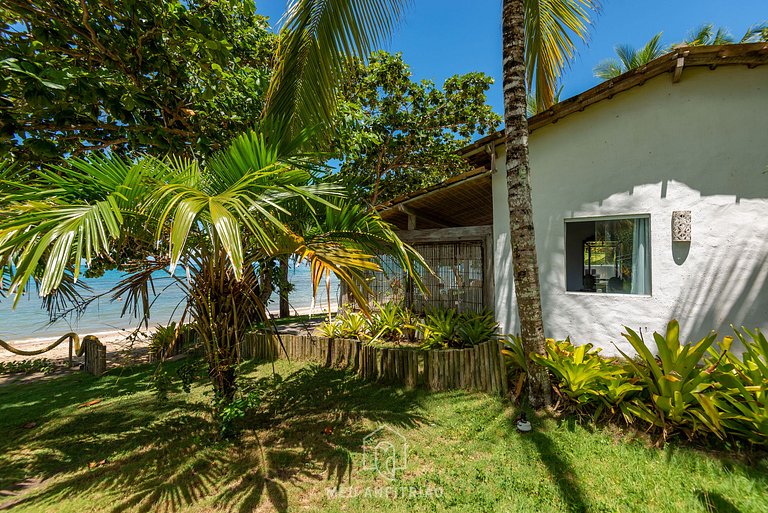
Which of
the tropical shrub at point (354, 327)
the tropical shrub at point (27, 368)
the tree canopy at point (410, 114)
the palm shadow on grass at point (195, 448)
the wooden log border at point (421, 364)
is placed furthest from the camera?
the tree canopy at point (410, 114)

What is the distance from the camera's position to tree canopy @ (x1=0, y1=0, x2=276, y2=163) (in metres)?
3.69

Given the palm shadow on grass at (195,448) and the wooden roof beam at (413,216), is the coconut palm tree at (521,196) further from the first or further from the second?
the wooden roof beam at (413,216)

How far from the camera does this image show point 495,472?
9.15 feet

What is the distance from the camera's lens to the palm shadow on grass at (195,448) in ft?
8.79

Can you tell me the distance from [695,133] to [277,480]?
7.46m

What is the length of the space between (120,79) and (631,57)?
53.7 ft

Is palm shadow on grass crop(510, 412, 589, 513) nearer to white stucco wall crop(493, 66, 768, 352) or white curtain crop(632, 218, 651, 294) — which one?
white stucco wall crop(493, 66, 768, 352)

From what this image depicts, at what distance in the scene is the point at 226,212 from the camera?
1.98m

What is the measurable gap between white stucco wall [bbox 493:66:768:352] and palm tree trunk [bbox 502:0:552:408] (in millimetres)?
2327

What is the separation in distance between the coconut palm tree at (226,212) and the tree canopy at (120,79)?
102 cm

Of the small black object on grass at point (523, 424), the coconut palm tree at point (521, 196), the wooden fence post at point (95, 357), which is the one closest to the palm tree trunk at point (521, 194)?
the coconut palm tree at point (521, 196)

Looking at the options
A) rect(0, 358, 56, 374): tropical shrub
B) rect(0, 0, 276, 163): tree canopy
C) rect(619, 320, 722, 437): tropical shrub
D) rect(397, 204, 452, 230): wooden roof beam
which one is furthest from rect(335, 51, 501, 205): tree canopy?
rect(0, 358, 56, 374): tropical shrub

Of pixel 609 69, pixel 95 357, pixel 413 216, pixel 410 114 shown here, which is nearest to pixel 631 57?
pixel 609 69

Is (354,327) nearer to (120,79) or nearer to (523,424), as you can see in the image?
(523,424)
